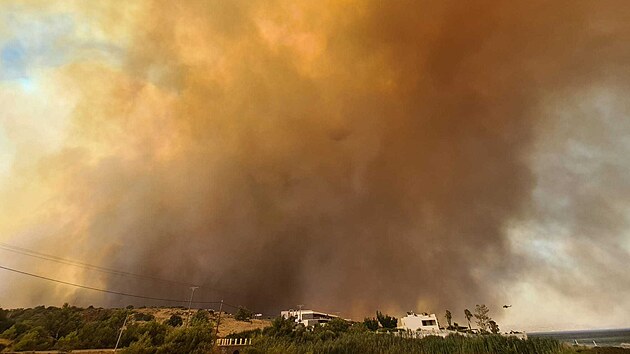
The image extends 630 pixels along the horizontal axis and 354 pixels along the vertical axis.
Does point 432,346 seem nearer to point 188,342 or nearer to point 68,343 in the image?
point 188,342

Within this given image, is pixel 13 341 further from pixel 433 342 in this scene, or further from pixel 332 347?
pixel 433 342

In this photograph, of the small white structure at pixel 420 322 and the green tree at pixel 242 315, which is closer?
the small white structure at pixel 420 322

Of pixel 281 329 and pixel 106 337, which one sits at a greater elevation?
pixel 281 329

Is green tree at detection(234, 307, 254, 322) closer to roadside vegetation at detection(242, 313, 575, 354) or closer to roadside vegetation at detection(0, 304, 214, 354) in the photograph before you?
roadside vegetation at detection(0, 304, 214, 354)

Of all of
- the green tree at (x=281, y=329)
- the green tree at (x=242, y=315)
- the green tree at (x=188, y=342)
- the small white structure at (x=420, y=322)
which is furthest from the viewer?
the green tree at (x=242, y=315)

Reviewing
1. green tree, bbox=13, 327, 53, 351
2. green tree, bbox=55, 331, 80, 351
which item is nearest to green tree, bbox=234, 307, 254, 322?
green tree, bbox=55, 331, 80, 351

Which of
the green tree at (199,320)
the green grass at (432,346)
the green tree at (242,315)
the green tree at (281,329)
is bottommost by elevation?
the green grass at (432,346)

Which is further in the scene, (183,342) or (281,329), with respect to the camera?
(281,329)

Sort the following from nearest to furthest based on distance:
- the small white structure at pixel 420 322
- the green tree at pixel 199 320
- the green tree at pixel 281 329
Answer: the green tree at pixel 199 320 < the green tree at pixel 281 329 < the small white structure at pixel 420 322

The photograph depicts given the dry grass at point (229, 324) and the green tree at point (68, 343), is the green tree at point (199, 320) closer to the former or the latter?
the dry grass at point (229, 324)

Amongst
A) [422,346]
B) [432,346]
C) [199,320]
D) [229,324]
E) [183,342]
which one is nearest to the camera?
[183,342]

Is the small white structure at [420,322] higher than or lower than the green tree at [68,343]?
higher

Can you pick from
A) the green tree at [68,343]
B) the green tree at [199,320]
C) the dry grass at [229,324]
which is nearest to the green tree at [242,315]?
the dry grass at [229,324]

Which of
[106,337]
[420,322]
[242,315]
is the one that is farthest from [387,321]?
→ [106,337]
